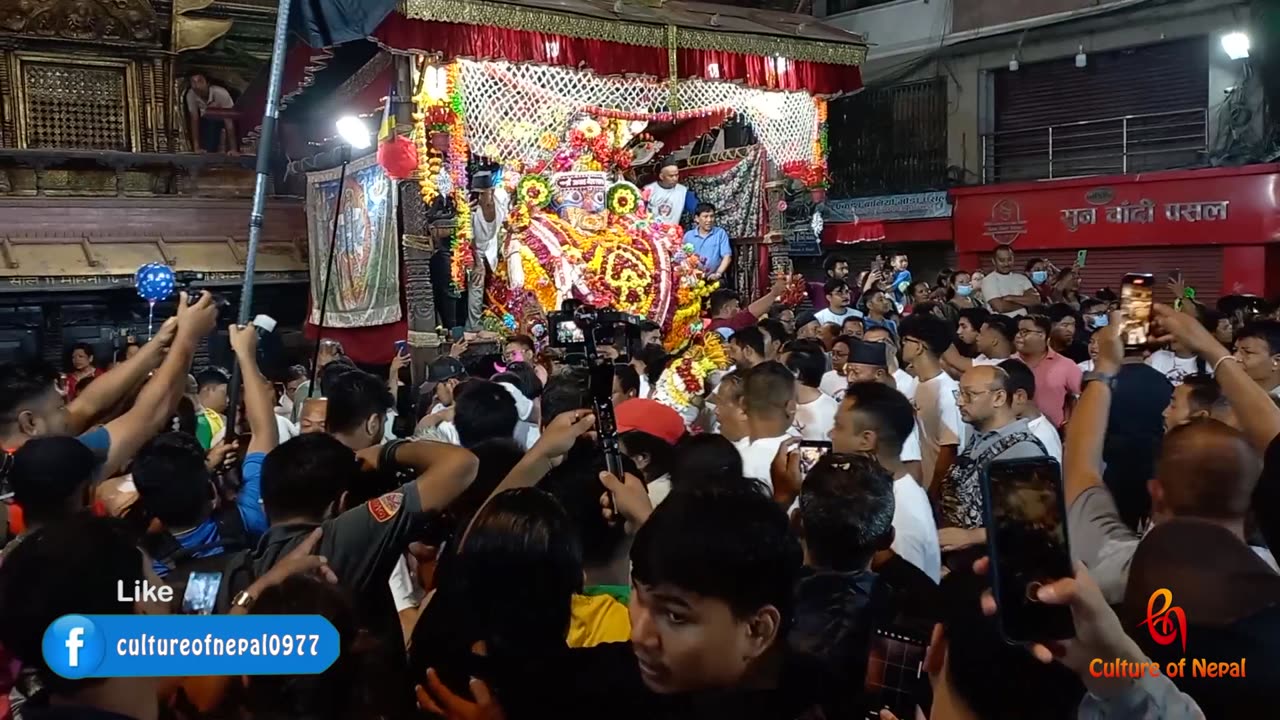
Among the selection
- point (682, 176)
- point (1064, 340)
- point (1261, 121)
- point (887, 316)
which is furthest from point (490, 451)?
point (1261, 121)

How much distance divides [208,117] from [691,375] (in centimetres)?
903

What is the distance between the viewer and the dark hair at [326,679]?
1766 millimetres

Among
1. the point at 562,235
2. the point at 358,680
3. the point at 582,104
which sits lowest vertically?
the point at 358,680

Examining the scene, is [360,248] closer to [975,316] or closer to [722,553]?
Answer: [975,316]

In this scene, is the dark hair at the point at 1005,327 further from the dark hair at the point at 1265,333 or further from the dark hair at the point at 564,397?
the dark hair at the point at 564,397

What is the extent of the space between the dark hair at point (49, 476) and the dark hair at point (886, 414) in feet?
7.34

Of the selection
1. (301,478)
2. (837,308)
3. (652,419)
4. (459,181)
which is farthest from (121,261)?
(301,478)

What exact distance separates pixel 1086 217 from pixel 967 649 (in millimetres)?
14072

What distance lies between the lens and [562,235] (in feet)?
32.9

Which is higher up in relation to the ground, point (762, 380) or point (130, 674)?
point (762, 380)

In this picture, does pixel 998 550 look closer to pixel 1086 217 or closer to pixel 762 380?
pixel 762 380

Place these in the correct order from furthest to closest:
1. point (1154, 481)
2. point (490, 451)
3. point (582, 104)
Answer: point (582, 104) < point (490, 451) < point (1154, 481)

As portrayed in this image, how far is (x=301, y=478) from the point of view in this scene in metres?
2.53

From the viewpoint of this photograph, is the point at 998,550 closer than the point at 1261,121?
Yes
